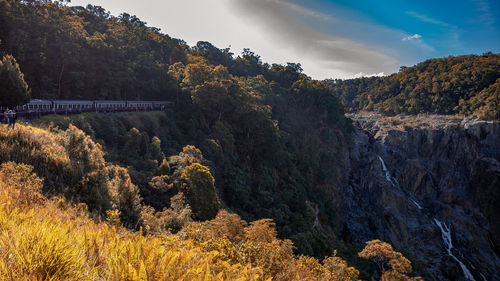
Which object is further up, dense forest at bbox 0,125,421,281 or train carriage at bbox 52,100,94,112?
train carriage at bbox 52,100,94,112

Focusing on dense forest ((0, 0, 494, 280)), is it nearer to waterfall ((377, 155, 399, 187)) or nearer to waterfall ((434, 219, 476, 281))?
waterfall ((377, 155, 399, 187))

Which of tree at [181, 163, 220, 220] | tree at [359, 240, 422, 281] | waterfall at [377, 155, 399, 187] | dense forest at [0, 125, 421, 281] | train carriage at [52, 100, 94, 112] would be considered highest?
train carriage at [52, 100, 94, 112]

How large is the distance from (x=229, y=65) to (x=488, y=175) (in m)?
56.7

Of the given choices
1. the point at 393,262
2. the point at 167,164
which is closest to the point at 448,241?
the point at 393,262

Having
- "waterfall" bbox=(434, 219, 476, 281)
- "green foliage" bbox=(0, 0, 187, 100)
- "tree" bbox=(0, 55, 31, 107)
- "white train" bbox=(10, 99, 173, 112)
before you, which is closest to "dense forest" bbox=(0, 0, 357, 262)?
"green foliage" bbox=(0, 0, 187, 100)

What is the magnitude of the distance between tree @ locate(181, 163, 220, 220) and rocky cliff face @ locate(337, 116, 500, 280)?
2777cm

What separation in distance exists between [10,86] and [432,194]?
188 feet

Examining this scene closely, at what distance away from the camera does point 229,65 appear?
58.7 metres

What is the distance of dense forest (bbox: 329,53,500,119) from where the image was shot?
53.7m

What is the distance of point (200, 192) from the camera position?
1341cm

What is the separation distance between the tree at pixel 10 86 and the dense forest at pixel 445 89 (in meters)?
69.8

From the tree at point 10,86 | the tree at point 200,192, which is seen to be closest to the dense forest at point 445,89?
the tree at point 200,192

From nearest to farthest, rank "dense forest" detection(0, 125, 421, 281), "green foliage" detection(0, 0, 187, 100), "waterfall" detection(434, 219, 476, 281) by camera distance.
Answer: "dense forest" detection(0, 125, 421, 281) < "green foliage" detection(0, 0, 187, 100) < "waterfall" detection(434, 219, 476, 281)

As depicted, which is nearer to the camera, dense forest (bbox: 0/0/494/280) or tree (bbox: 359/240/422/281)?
dense forest (bbox: 0/0/494/280)
